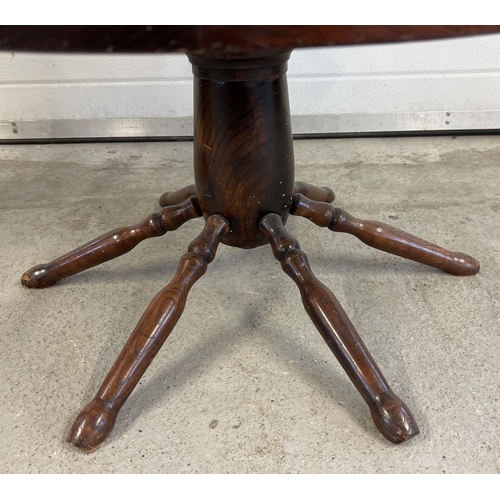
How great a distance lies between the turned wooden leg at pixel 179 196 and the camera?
3.92 ft

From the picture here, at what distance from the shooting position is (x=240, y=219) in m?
0.91

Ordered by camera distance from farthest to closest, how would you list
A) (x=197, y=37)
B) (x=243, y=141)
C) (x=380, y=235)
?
(x=380, y=235)
(x=243, y=141)
(x=197, y=37)

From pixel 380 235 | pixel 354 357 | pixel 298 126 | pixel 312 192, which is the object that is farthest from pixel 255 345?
pixel 298 126

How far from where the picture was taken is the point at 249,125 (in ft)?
2.72

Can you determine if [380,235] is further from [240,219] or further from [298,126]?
[298,126]

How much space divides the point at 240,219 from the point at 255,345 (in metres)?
0.22

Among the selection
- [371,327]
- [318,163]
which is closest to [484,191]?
[318,163]

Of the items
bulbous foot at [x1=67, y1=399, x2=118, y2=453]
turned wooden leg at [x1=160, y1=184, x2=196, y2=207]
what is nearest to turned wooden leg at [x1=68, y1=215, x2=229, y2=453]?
bulbous foot at [x1=67, y1=399, x2=118, y2=453]

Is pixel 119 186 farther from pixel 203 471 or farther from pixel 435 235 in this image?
pixel 203 471

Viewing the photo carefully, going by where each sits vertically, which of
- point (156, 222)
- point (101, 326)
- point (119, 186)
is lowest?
point (119, 186)

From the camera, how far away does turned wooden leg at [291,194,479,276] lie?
0.98 metres

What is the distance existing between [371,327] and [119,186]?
883 millimetres

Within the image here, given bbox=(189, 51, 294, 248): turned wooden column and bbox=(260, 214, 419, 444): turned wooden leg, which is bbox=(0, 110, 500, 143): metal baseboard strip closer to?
bbox=(189, 51, 294, 248): turned wooden column

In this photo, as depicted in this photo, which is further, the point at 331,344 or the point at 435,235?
the point at 435,235
